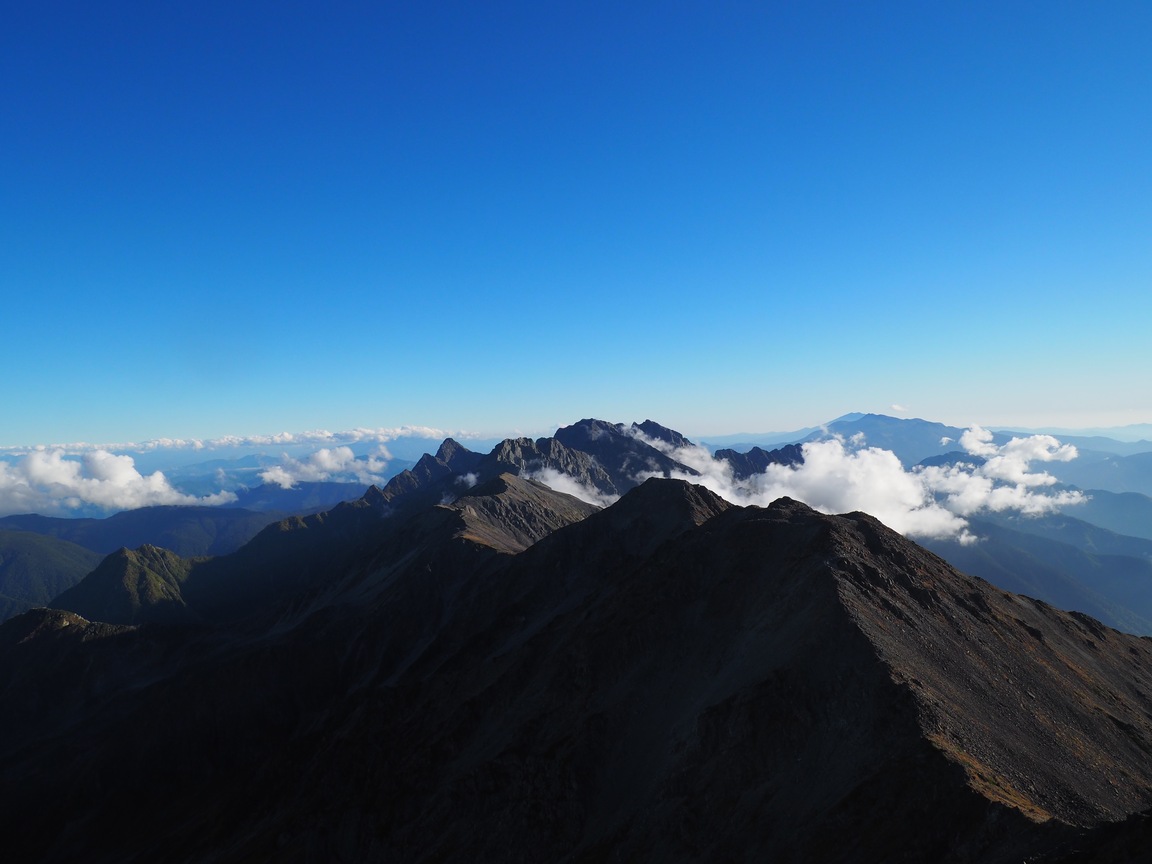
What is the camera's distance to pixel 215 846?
10944 cm

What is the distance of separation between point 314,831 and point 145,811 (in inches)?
3621

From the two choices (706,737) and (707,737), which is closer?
(707,737)

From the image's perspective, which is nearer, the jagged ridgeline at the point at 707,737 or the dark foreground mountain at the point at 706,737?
the jagged ridgeline at the point at 707,737

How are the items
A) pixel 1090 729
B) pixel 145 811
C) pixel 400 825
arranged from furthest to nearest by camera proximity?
1. pixel 145 811
2. pixel 400 825
3. pixel 1090 729

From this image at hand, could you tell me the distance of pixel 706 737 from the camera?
214 feet

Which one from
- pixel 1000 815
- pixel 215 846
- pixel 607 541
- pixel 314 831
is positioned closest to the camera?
pixel 1000 815

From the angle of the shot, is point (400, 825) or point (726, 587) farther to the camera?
point (726, 587)

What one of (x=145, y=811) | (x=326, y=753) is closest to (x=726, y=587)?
(x=326, y=753)

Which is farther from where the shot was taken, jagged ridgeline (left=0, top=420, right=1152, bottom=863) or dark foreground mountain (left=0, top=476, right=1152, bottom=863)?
dark foreground mountain (left=0, top=476, right=1152, bottom=863)

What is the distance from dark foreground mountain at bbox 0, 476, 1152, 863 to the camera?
52.0m

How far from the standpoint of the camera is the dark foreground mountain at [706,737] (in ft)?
171

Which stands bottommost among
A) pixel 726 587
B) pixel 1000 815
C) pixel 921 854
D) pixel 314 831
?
pixel 314 831

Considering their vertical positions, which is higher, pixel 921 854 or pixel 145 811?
pixel 921 854

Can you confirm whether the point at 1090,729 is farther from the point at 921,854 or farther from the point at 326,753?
the point at 326,753
